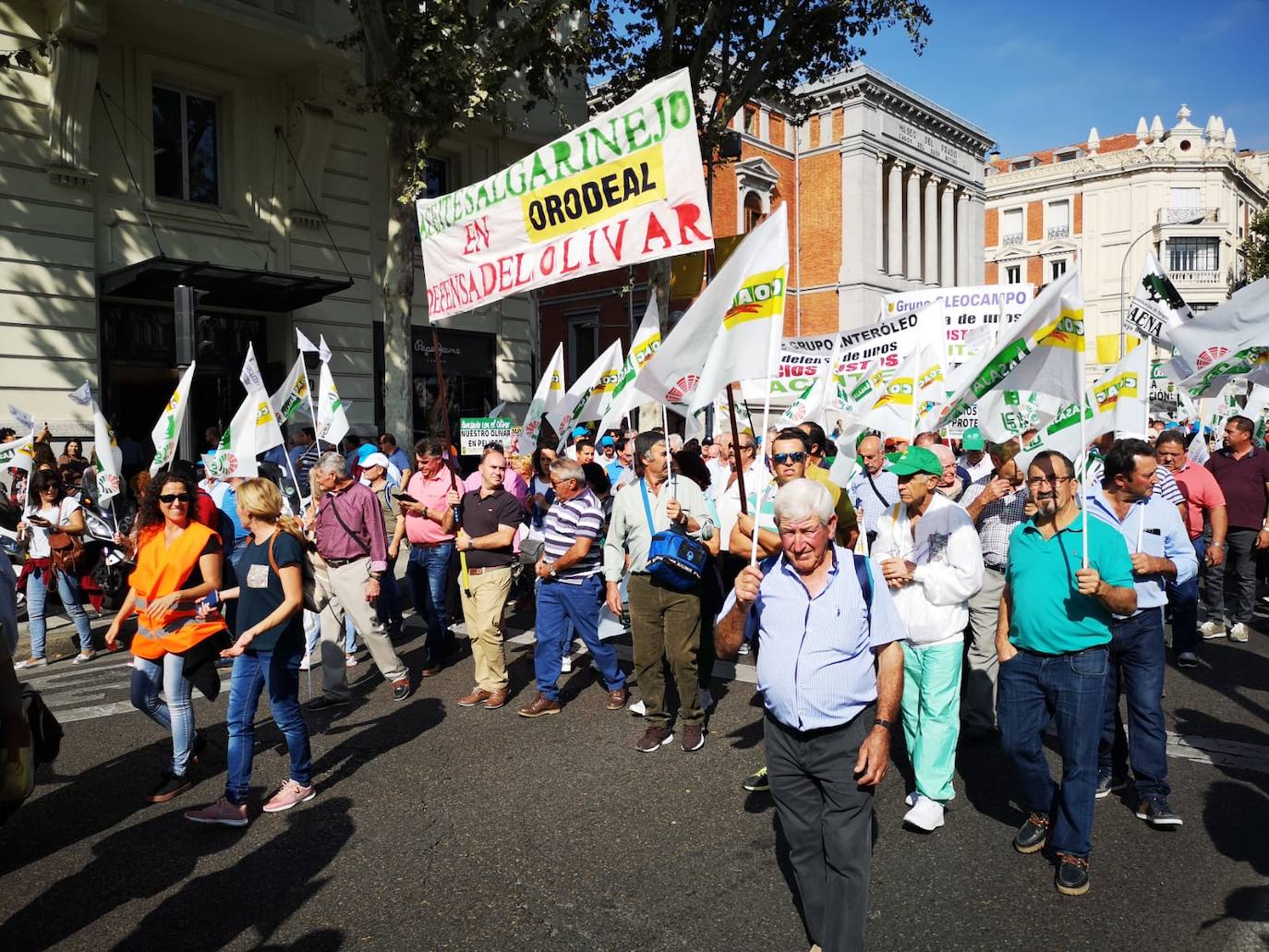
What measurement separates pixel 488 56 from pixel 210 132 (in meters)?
5.89

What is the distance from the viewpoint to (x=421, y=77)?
1277cm

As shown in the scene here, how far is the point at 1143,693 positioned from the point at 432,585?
5.43 meters

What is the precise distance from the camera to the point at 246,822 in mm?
4809

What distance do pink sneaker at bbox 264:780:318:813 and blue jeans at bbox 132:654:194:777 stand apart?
0.61 meters

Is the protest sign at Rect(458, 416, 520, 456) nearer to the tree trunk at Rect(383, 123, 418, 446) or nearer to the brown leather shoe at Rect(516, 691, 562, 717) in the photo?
the tree trunk at Rect(383, 123, 418, 446)

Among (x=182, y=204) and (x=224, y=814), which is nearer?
(x=224, y=814)

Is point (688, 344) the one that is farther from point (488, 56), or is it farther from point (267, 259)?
point (267, 259)

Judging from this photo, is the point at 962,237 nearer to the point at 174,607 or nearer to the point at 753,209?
the point at 753,209

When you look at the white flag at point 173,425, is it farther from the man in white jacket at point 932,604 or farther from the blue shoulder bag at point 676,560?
the man in white jacket at point 932,604

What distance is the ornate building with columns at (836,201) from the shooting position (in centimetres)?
3641

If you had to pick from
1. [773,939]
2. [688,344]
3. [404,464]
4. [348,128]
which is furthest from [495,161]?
[773,939]

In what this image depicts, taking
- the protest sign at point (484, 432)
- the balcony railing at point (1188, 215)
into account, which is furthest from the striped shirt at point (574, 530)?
the balcony railing at point (1188, 215)

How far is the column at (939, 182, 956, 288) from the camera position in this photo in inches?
1896

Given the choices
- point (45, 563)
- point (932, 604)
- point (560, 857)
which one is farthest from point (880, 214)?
point (560, 857)
